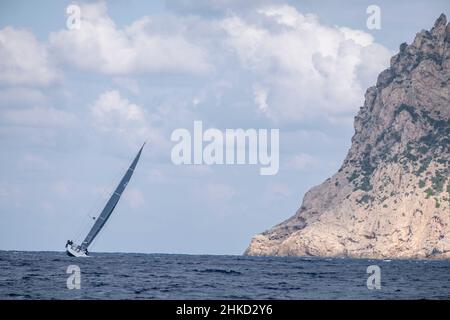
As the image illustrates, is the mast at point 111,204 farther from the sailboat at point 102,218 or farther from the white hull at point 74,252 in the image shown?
the white hull at point 74,252

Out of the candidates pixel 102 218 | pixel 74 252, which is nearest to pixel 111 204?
pixel 102 218

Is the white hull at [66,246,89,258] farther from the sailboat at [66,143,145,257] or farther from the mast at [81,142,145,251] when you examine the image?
the mast at [81,142,145,251]

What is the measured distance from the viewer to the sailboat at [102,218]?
160125 millimetres

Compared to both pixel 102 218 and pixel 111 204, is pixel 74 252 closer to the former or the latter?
pixel 102 218

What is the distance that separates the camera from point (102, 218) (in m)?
167

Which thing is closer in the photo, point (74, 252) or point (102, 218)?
point (102, 218)

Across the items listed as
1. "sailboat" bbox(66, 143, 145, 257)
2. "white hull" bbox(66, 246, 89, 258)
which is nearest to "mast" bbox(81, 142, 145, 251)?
"sailboat" bbox(66, 143, 145, 257)

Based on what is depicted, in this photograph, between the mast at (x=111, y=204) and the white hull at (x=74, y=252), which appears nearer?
the mast at (x=111, y=204)

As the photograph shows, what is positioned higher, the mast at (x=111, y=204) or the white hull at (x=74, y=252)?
the mast at (x=111, y=204)

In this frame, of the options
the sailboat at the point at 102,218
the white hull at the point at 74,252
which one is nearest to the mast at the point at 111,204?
the sailboat at the point at 102,218

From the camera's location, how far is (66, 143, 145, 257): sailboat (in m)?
160
